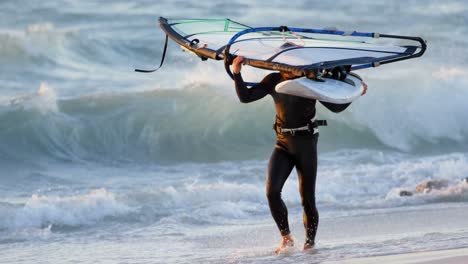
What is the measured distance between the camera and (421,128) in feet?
59.2

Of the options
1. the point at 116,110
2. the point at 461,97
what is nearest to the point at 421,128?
the point at 461,97

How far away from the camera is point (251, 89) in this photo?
7.56 metres

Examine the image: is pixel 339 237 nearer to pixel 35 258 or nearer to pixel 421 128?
pixel 35 258

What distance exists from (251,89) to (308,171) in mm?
720

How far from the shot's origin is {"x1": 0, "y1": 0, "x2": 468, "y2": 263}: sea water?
30.7 ft

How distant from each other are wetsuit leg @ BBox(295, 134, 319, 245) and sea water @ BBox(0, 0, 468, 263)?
0.96 feet

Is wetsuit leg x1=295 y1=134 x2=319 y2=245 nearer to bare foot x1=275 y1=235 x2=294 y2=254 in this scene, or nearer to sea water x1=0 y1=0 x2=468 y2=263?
bare foot x1=275 y1=235 x2=294 y2=254

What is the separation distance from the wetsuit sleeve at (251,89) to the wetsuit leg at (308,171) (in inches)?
17.1

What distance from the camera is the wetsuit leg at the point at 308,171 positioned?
25.2ft

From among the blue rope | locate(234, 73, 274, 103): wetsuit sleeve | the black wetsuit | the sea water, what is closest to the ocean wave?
the sea water

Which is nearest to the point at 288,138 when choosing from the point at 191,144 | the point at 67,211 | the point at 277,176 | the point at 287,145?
the point at 287,145

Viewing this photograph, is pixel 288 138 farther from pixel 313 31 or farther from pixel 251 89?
pixel 313 31

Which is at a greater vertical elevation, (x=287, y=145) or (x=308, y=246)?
(x=287, y=145)

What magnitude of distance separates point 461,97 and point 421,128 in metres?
1.91
